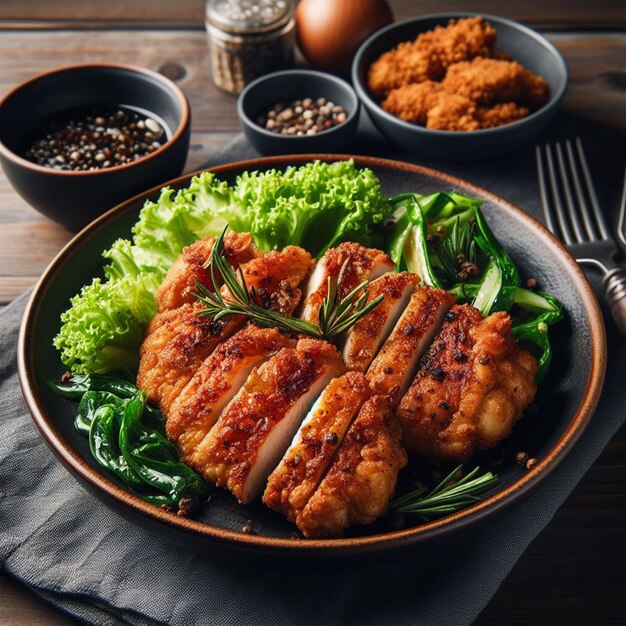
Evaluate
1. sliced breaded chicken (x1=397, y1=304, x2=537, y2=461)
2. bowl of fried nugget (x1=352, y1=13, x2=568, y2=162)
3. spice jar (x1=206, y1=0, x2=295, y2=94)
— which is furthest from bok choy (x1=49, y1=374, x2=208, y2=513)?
spice jar (x1=206, y1=0, x2=295, y2=94)

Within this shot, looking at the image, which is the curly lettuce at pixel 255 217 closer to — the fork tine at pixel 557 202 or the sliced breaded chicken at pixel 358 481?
the fork tine at pixel 557 202

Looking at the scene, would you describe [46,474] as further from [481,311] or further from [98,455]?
[481,311]

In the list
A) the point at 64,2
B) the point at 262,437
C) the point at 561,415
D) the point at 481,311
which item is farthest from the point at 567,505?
the point at 64,2

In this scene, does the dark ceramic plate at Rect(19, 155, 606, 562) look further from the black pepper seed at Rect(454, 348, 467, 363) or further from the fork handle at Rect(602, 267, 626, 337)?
the black pepper seed at Rect(454, 348, 467, 363)

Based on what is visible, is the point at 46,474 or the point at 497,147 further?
the point at 497,147

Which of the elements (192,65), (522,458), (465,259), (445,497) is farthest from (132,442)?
(192,65)

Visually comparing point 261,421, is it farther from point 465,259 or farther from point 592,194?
point 592,194
